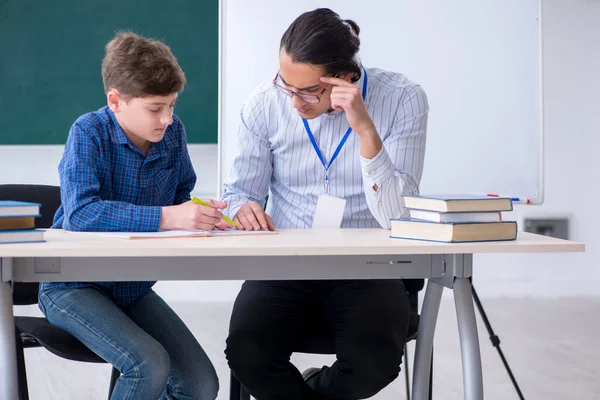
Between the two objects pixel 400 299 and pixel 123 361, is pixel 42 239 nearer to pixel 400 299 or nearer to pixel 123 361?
pixel 123 361

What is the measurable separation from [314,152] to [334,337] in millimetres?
510

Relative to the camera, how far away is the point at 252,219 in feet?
5.62

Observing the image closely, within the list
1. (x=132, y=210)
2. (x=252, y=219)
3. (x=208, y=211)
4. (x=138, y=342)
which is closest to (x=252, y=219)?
(x=252, y=219)

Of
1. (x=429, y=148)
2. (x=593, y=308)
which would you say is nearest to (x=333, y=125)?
(x=429, y=148)

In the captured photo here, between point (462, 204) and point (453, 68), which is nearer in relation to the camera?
point (462, 204)

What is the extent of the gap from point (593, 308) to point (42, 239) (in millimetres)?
3418

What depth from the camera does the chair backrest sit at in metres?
1.91

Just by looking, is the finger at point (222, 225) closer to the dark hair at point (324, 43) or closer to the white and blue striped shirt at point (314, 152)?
the white and blue striped shirt at point (314, 152)

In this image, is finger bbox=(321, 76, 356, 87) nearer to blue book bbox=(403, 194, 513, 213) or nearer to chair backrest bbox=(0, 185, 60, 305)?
blue book bbox=(403, 194, 513, 213)

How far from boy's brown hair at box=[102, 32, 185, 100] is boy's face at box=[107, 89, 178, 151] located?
14 millimetres

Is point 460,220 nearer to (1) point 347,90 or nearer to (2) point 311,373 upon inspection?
(1) point 347,90

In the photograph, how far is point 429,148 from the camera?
399cm

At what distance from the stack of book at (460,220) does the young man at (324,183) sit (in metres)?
0.28

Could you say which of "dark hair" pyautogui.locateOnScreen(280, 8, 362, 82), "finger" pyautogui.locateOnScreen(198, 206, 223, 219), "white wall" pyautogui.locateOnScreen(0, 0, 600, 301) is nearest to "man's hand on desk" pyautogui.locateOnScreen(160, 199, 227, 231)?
"finger" pyautogui.locateOnScreen(198, 206, 223, 219)
